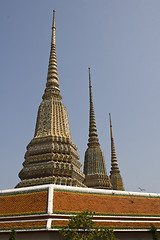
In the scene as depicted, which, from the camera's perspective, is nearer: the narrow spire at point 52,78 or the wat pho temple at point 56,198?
the wat pho temple at point 56,198

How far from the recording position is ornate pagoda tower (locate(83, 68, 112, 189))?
26672 mm

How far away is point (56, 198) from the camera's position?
38.5 feet

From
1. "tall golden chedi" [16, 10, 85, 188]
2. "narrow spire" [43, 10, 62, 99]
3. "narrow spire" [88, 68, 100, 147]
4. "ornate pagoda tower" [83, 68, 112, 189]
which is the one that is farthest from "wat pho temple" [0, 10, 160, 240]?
"narrow spire" [88, 68, 100, 147]

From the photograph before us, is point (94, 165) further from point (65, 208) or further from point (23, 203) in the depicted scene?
point (65, 208)

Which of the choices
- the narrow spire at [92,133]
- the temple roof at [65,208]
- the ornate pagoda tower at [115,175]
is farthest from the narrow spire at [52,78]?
the ornate pagoda tower at [115,175]

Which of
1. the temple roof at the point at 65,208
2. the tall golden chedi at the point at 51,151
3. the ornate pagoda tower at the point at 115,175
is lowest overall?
the temple roof at the point at 65,208

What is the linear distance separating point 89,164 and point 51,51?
12441 mm

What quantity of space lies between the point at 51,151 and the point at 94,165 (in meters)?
11.5

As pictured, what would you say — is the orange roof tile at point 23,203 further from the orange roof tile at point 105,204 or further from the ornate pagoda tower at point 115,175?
the ornate pagoda tower at point 115,175

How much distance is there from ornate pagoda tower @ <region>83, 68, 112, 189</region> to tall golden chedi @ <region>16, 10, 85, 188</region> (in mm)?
8055

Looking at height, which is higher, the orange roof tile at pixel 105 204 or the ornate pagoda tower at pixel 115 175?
the ornate pagoda tower at pixel 115 175

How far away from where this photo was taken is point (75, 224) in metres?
10.4

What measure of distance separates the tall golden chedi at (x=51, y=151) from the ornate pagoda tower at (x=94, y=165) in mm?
8055

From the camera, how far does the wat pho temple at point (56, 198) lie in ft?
36.4
